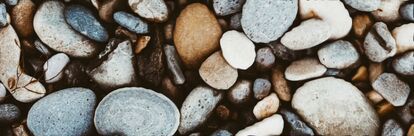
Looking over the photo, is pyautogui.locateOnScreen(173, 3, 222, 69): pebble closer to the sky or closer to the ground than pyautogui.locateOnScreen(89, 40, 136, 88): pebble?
closer to the sky

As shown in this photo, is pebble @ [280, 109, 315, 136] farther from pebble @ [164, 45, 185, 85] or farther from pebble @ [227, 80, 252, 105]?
pebble @ [164, 45, 185, 85]

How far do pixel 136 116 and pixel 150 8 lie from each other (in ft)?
1.38

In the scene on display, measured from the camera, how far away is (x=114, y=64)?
217 centimetres

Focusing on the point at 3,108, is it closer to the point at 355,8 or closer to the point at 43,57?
the point at 43,57

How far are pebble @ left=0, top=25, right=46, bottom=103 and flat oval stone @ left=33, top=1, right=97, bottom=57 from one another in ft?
0.35

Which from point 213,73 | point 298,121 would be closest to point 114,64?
point 213,73

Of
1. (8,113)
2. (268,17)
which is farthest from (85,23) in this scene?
(268,17)

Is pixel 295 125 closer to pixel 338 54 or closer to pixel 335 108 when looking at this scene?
pixel 335 108

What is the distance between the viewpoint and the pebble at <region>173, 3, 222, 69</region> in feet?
7.16

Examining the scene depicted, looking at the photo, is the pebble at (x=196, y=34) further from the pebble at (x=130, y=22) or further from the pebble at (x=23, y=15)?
the pebble at (x=23, y=15)

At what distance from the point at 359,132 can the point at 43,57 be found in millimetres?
1283

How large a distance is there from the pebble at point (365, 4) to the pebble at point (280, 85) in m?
0.38

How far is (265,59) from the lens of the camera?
7.14 ft

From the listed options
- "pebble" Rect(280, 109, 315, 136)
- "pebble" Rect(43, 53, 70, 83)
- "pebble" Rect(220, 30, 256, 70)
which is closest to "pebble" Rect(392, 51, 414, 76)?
"pebble" Rect(280, 109, 315, 136)
